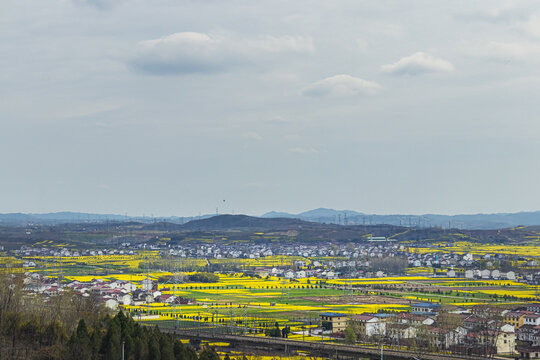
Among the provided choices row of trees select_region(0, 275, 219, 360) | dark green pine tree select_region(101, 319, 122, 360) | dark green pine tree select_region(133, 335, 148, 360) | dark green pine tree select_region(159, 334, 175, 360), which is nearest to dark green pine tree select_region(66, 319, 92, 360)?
row of trees select_region(0, 275, 219, 360)

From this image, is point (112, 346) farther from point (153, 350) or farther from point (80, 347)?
point (153, 350)

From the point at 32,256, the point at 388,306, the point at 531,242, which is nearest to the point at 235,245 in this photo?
the point at 32,256

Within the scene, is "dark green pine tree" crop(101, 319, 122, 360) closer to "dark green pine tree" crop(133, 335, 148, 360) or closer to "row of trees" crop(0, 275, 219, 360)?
"row of trees" crop(0, 275, 219, 360)

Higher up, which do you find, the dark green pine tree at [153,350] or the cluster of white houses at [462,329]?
the dark green pine tree at [153,350]

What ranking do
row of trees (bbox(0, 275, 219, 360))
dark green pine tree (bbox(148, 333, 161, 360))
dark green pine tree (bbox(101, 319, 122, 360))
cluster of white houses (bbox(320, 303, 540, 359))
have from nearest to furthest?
Answer: dark green pine tree (bbox(148, 333, 161, 360)) < dark green pine tree (bbox(101, 319, 122, 360)) < row of trees (bbox(0, 275, 219, 360)) < cluster of white houses (bbox(320, 303, 540, 359))

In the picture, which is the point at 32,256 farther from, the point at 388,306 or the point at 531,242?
the point at 531,242

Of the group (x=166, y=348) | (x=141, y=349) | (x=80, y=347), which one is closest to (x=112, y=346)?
(x=141, y=349)

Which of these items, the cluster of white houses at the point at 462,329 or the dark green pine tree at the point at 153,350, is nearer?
the dark green pine tree at the point at 153,350

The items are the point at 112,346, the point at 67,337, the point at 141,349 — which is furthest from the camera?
the point at 67,337

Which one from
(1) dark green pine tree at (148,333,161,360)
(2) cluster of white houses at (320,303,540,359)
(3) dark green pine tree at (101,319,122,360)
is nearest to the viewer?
(1) dark green pine tree at (148,333,161,360)

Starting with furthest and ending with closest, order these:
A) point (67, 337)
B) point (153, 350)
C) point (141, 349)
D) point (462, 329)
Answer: point (462, 329) → point (67, 337) → point (141, 349) → point (153, 350)

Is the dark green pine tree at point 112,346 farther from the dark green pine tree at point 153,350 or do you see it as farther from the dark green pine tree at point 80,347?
the dark green pine tree at point 153,350

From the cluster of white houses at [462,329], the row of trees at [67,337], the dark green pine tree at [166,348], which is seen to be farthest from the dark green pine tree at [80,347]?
the cluster of white houses at [462,329]
